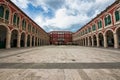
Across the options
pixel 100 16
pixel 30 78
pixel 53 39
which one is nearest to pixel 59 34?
pixel 53 39

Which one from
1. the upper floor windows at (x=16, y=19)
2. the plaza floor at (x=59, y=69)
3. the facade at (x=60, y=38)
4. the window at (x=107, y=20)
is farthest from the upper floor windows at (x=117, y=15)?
the facade at (x=60, y=38)

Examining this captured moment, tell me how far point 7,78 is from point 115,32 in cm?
1951

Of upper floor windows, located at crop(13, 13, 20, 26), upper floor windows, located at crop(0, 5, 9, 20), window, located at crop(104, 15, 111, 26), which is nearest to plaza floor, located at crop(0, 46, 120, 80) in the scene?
upper floor windows, located at crop(0, 5, 9, 20)

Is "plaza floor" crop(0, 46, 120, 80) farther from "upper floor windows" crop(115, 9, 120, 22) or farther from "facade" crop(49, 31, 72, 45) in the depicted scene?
"facade" crop(49, 31, 72, 45)

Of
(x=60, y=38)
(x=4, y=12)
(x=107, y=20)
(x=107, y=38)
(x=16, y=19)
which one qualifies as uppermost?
(x=4, y=12)

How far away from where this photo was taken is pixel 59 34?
221ft

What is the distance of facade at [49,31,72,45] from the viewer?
217 feet

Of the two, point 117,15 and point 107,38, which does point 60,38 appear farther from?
point 117,15

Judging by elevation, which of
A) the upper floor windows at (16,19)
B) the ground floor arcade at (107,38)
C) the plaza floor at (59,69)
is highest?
the upper floor windows at (16,19)

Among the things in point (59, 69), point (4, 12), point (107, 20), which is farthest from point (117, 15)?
point (4, 12)

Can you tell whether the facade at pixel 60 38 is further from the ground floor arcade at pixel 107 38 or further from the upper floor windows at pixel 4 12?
the upper floor windows at pixel 4 12

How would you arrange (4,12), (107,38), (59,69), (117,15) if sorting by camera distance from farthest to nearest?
(107,38) < (117,15) < (4,12) < (59,69)

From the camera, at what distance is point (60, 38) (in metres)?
66.9

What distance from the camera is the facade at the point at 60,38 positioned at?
66131 millimetres
